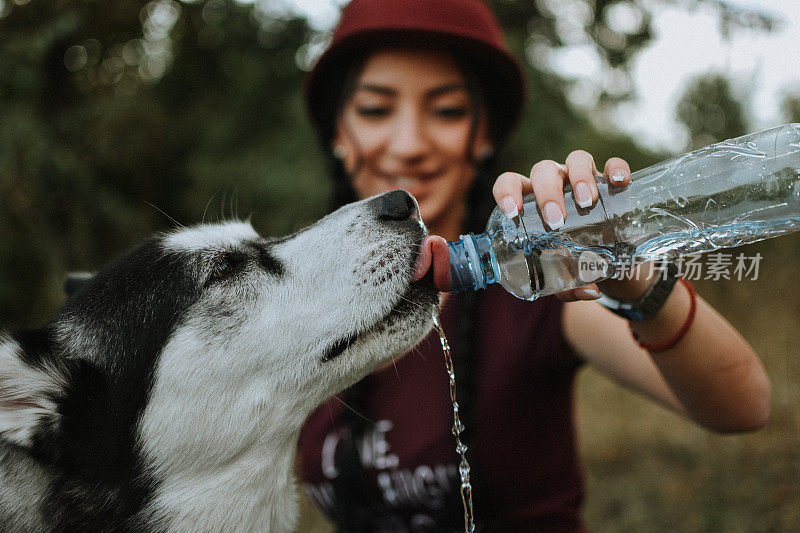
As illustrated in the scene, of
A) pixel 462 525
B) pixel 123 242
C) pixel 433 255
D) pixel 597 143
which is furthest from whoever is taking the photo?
pixel 597 143

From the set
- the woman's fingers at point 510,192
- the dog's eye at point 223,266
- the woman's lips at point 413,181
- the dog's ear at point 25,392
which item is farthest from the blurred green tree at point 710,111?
the dog's ear at point 25,392

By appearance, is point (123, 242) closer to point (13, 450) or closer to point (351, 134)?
point (351, 134)

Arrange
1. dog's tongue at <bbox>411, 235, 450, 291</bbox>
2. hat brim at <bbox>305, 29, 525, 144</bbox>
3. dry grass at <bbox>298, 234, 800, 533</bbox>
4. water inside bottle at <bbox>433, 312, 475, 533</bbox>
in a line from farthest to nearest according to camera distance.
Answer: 1. dry grass at <bbox>298, 234, 800, 533</bbox>
2. hat brim at <bbox>305, 29, 525, 144</bbox>
3. water inside bottle at <bbox>433, 312, 475, 533</bbox>
4. dog's tongue at <bbox>411, 235, 450, 291</bbox>

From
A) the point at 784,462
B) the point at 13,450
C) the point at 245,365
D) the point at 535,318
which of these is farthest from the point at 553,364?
the point at 784,462

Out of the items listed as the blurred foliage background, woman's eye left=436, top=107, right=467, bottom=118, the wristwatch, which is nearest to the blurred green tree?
the blurred foliage background

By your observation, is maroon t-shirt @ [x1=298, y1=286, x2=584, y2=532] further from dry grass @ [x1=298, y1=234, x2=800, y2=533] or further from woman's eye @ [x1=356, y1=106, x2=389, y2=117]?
dry grass @ [x1=298, y1=234, x2=800, y2=533]

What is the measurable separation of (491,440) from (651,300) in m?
0.97

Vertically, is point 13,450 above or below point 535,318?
above

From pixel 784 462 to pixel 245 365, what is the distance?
14.7 ft

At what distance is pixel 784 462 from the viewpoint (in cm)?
449

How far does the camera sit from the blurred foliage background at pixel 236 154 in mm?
4176

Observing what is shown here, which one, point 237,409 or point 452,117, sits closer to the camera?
point 237,409

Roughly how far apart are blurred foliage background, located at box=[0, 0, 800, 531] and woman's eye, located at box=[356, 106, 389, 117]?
240 centimetres

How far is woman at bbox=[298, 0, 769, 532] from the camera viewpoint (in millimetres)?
2283
